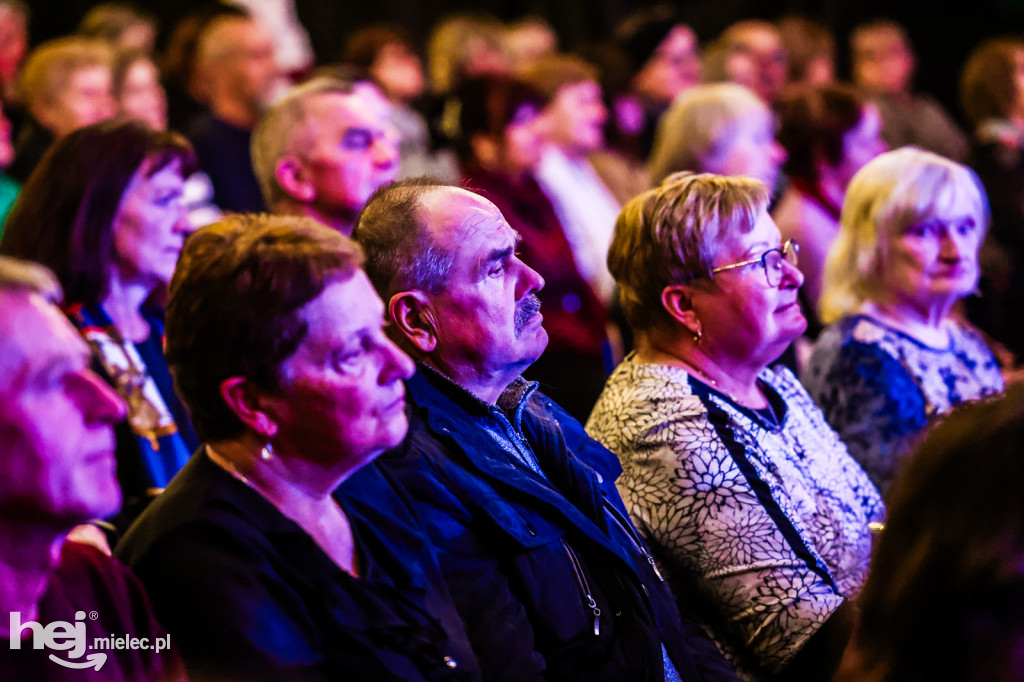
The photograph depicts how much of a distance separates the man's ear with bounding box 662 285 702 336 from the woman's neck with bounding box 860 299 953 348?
76 centimetres

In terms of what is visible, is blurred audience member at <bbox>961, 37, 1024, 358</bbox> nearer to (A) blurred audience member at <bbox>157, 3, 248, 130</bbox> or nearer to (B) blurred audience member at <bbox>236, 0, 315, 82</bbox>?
(A) blurred audience member at <bbox>157, 3, 248, 130</bbox>

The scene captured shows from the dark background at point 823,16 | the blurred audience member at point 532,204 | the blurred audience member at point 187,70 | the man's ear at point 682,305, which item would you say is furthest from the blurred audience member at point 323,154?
the dark background at point 823,16

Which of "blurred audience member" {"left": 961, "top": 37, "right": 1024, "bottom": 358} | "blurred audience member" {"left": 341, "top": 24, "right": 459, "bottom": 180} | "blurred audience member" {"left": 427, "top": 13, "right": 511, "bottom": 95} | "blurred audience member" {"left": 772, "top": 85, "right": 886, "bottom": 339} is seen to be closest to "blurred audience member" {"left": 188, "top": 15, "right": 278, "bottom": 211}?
"blurred audience member" {"left": 341, "top": 24, "right": 459, "bottom": 180}

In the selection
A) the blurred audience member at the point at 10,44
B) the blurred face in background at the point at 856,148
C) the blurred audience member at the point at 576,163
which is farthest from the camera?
the blurred audience member at the point at 10,44

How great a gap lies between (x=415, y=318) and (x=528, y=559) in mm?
436

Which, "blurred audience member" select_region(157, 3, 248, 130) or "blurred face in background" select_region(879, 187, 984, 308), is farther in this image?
"blurred audience member" select_region(157, 3, 248, 130)

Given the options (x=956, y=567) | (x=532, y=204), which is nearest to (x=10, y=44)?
(x=532, y=204)

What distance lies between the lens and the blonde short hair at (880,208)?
272 centimetres

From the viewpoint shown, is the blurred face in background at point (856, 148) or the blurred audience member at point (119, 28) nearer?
the blurred face in background at point (856, 148)

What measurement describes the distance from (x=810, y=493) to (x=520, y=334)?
2.34 ft

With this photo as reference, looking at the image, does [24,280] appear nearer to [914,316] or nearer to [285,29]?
[914,316]

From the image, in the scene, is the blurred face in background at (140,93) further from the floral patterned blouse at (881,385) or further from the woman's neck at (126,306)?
the floral patterned blouse at (881,385)

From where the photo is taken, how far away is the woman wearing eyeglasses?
6.28ft

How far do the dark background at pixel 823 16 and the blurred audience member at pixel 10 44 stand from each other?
264 cm
